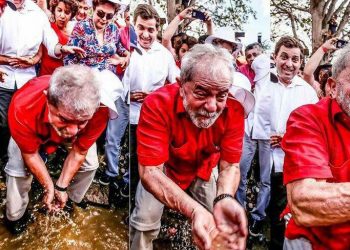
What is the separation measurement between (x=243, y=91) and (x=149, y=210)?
0.64 m

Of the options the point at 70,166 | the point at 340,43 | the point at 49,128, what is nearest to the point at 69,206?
the point at 70,166

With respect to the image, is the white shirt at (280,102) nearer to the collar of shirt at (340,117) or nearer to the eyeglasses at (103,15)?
the collar of shirt at (340,117)

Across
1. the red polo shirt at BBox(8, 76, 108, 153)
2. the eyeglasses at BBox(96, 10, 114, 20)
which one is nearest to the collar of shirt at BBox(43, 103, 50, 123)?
the red polo shirt at BBox(8, 76, 108, 153)

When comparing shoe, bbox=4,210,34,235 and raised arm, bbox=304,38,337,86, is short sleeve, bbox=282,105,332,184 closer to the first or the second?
raised arm, bbox=304,38,337,86

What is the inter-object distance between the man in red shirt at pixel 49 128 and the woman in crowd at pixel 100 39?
0.09 metres

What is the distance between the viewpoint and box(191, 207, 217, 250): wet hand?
1.52 metres

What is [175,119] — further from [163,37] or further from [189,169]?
[163,37]

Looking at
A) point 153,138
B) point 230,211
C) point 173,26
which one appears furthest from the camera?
point 173,26

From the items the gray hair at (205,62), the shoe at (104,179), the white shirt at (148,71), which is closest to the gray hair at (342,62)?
the gray hair at (205,62)

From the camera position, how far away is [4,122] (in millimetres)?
2004

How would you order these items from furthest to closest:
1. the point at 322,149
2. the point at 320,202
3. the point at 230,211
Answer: the point at 230,211 → the point at 322,149 → the point at 320,202

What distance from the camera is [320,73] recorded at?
2.16 metres

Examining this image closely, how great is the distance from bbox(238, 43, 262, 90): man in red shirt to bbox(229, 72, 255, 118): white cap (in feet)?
0.10

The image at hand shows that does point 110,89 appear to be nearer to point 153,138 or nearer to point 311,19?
point 153,138
